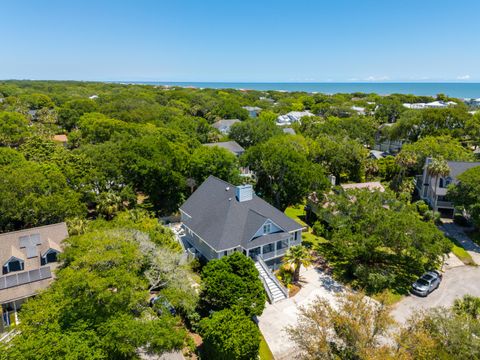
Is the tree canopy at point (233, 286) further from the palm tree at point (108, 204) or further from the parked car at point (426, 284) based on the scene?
the palm tree at point (108, 204)

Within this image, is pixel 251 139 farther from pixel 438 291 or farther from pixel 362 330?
pixel 362 330

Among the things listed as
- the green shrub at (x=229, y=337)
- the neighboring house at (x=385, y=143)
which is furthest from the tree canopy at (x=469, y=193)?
the neighboring house at (x=385, y=143)

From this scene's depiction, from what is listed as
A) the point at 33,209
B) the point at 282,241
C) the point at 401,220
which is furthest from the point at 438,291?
the point at 33,209

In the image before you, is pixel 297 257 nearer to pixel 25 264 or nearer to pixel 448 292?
pixel 448 292

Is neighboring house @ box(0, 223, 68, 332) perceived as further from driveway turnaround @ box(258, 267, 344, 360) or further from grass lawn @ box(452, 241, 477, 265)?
grass lawn @ box(452, 241, 477, 265)

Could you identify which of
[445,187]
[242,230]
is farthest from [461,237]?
[242,230]

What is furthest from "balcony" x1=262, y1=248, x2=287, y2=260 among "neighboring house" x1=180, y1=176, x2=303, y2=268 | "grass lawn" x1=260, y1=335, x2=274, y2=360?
"grass lawn" x1=260, y1=335, x2=274, y2=360
